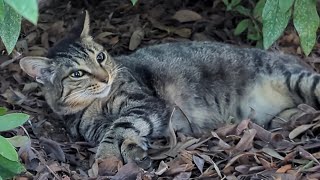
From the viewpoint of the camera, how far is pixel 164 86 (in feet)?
15.3

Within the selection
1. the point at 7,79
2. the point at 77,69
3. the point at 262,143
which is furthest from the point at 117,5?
the point at 262,143

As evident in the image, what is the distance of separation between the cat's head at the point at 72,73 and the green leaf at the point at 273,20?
113 cm

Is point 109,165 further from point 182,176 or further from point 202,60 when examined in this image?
point 202,60

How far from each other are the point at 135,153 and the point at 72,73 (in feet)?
2.94

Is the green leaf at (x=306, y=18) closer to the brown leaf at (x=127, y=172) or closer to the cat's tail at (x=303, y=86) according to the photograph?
the cat's tail at (x=303, y=86)

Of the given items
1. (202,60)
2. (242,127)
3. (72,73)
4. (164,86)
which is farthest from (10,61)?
(242,127)

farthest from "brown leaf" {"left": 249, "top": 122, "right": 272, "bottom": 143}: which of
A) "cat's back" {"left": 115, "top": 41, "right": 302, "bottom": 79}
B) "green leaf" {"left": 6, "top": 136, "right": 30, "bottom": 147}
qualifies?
"green leaf" {"left": 6, "top": 136, "right": 30, "bottom": 147}

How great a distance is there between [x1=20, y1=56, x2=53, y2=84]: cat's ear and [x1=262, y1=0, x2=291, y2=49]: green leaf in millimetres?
1507

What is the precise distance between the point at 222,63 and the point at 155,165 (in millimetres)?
1215

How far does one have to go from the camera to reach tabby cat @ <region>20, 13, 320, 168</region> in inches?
173

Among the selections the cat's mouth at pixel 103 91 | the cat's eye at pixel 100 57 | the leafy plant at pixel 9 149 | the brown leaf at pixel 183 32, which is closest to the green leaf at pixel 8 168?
the leafy plant at pixel 9 149

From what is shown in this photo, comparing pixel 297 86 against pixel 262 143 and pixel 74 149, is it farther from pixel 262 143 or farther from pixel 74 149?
pixel 74 149

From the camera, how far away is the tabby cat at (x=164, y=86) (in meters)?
4.39

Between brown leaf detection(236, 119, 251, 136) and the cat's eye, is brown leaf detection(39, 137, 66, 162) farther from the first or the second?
brown leaf detection(236, 119, 251, 136)
